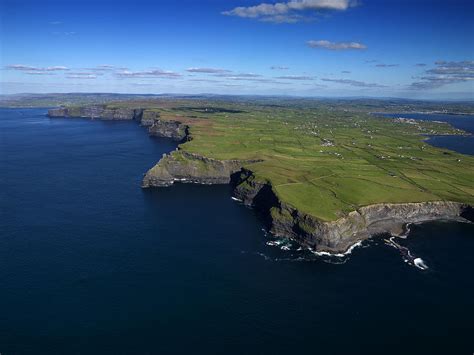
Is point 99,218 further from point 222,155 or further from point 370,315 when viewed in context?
point 370,315

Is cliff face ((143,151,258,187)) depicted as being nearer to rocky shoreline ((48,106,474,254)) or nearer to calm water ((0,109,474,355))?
rocky shoreline ((48,106,474,254))

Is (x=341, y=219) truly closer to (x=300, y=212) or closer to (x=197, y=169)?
(x=300, y=212)

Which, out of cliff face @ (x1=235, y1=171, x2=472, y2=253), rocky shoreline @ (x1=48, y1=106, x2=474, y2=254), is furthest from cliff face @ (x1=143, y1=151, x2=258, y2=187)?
cliff face @ (x1=235, y1=171, x2=472, y2=253)

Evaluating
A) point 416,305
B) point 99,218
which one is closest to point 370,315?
point 416,305

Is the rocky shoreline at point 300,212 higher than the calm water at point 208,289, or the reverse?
the rocky shoreline at point 300,212

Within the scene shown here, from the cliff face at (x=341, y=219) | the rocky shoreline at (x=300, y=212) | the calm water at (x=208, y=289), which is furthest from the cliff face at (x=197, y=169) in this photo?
the calm water at (x=208, y=289)

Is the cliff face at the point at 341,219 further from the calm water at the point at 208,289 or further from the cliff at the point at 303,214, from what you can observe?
the calm water at the point at 208,289

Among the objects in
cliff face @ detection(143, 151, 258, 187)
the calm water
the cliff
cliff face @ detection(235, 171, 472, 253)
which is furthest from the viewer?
cliff face @ detection(143, 151, 258, 187)
